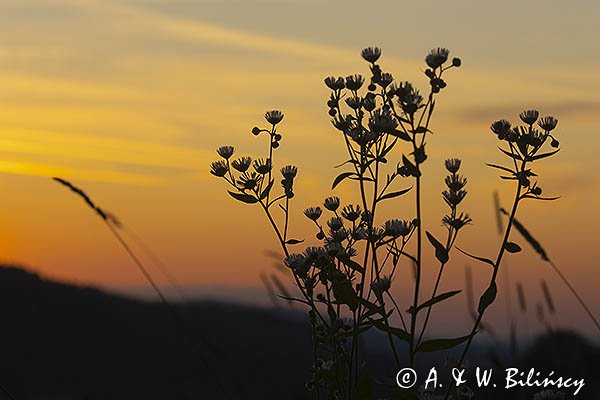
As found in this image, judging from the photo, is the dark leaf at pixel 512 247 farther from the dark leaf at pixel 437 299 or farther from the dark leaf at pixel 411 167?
the dark leaf at pixel 411 167

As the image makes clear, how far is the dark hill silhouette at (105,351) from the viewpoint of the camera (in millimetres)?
15820

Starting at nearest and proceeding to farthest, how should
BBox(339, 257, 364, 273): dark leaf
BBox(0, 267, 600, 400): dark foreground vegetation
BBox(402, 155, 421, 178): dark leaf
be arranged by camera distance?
BBox(402, 155, 421, 178): dark leaf → BBox(339, 257, 364, 273): dark leaf → BBox(0, 267, 600, 400): dark foreground vegetation

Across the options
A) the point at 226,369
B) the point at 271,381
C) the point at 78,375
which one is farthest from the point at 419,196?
the point at 78,375

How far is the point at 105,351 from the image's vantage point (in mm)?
18172

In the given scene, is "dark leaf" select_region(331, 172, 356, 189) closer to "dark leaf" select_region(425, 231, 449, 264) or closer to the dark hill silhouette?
"dark leaf" select_region(425, 231, 449, 264)

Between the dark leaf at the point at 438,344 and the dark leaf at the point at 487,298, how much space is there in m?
0.21

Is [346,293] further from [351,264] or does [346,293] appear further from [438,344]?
[438,344]

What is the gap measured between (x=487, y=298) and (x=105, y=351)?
539 inches

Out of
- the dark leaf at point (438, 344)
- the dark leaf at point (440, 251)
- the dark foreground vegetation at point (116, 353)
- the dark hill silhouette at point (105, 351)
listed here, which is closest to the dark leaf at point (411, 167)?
the dark leaf at point (440, 251)

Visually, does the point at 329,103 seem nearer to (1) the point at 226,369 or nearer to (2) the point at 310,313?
(2) the point at 310,313

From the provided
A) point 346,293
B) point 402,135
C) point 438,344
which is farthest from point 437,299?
point 402,135

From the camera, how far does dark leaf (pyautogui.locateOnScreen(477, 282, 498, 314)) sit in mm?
5484

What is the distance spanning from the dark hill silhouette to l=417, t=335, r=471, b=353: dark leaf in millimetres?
7609

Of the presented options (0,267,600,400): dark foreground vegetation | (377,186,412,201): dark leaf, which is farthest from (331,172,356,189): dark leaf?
(0,267,600,400): dark foreground vegetation
